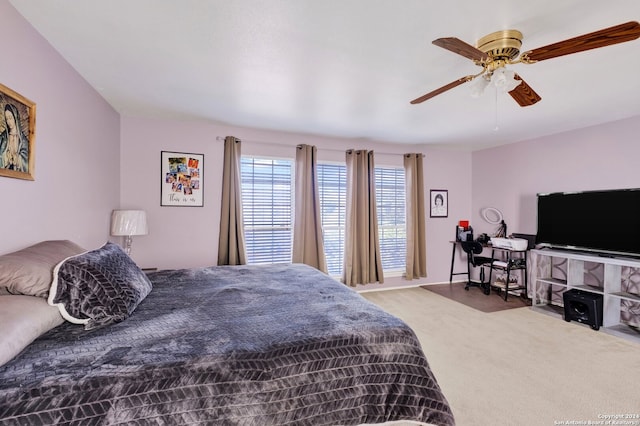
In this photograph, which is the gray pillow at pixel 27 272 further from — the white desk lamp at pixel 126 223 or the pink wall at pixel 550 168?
the pink wall at pixel 550 168

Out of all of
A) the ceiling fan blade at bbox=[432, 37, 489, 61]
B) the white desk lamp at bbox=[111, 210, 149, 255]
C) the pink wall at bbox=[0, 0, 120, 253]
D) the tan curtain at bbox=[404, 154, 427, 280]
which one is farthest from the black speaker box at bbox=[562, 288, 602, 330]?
the pink wall at bbox=[0, 0, 120, 253]

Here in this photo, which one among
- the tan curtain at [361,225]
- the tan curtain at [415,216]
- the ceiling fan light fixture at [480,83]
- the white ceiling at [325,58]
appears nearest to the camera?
the white ceiling at [325,58]

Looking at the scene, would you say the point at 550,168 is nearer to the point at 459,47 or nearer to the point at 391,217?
the point at 391,217

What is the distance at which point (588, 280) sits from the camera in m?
3.78

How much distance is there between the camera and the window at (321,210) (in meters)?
4.11

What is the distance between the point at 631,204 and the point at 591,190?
517 mm

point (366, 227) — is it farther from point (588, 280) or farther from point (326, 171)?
point (588, 280)

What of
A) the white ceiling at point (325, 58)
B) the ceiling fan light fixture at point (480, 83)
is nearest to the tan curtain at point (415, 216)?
the white ceiling at point (325, 58)

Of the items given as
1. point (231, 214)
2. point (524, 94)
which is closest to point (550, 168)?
point (524, 94)

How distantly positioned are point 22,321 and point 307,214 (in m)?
3.19

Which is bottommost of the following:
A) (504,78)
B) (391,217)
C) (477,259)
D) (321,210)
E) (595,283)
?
(595,283)

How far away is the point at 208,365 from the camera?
118cm

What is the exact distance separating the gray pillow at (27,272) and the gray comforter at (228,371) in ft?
0.76

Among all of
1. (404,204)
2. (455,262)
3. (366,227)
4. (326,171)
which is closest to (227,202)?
(326,171)
